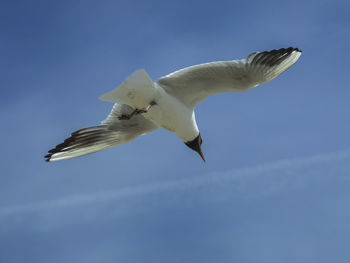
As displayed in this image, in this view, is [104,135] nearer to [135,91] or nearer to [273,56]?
[135,91]

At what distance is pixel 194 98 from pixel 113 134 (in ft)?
4.37

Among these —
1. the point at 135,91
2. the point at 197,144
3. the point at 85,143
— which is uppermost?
the point at 85,143

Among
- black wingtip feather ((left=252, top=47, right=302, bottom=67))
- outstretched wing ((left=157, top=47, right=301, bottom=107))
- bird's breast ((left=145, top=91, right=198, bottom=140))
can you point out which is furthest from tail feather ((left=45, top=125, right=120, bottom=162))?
black wingtip feather ((left=252, top=47, right=302, bottom=67))

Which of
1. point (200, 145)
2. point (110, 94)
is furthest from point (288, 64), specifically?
point (110, 94)

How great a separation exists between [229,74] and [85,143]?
225 cm

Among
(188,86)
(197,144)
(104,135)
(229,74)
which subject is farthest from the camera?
(104,135)

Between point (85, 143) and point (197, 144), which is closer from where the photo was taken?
point (197, 144)

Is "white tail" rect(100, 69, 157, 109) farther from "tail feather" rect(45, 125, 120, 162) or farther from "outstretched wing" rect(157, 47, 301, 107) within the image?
"tail feather" rect(45, 125, 120, 162)

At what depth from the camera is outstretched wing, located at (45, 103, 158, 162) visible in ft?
25.3

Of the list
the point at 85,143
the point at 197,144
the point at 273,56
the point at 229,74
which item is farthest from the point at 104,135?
the point at 273,56

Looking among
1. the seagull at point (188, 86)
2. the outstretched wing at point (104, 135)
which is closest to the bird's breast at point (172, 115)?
the seagull at point (188, 86)

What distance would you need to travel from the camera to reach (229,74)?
6.79 metres

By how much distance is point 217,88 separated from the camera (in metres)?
6.97

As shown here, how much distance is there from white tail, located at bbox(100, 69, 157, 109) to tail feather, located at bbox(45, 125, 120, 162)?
118 centimetres
